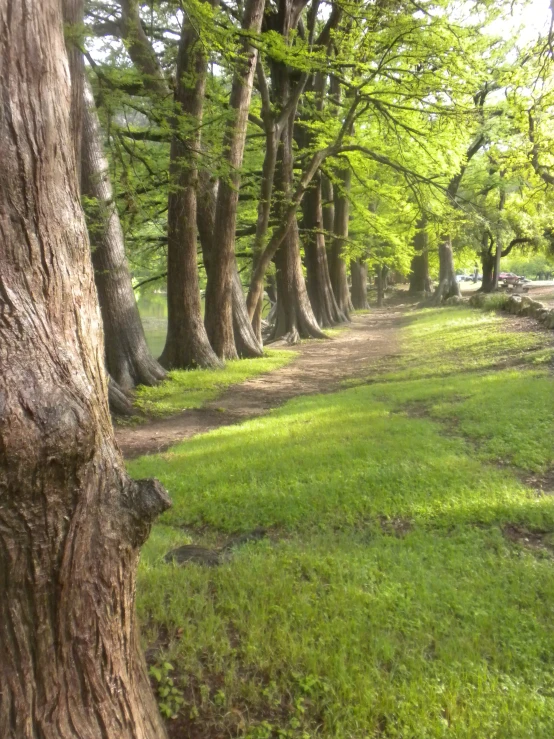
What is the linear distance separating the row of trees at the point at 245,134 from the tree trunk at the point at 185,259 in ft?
0.10

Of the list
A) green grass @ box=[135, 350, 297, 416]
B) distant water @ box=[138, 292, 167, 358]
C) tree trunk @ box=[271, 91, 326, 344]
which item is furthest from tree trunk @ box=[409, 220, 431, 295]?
green grass @ box=[135, 350, 297, 416]

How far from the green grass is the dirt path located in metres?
0.22

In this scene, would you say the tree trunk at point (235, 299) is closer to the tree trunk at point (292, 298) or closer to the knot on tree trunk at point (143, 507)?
the tree trunk at point (292, 298)

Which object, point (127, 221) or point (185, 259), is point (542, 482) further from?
point (185, 259)

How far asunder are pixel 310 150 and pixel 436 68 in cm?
592

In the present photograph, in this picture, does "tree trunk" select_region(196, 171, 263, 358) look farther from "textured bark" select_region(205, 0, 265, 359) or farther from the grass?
the grass

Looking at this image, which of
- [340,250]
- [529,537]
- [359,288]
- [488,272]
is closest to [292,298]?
[340,250]

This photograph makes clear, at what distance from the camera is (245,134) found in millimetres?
14492

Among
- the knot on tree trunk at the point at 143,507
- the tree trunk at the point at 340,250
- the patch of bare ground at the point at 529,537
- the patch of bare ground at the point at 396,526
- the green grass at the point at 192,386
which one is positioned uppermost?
the tree trunk at the point at 340,250

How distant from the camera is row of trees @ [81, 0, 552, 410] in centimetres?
959

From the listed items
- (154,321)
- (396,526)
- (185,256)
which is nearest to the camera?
(396,526)

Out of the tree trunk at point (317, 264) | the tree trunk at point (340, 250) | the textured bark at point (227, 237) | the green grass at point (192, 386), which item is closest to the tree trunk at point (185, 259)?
the green grass at point (192, 386)

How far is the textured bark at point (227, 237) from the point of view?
43.2 ft

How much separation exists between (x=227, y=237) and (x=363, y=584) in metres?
11.2
